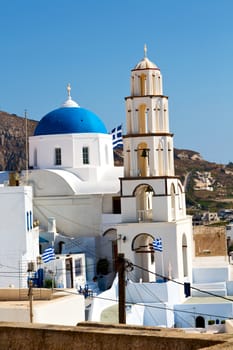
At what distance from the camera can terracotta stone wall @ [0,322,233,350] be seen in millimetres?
7809

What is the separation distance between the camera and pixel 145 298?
88.2ft

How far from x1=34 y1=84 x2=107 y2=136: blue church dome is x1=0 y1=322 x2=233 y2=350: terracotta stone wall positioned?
24707 millimetres

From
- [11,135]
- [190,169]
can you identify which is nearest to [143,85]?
[11,135]

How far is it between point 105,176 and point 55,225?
3.14 metres

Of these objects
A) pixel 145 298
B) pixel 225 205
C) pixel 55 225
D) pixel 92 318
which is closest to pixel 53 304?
pixel 92 318

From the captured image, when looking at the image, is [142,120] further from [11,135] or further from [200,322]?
[11,135]

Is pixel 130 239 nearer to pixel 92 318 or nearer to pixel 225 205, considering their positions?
pixel 92 318

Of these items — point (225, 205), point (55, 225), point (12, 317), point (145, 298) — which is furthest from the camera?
point (225, 205)

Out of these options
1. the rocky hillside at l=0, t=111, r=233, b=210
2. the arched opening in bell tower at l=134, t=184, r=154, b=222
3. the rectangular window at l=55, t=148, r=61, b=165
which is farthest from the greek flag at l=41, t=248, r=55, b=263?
the rocky hillside at l=0, t=111, r=233, b=210

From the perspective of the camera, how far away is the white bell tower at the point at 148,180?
29.1 meters

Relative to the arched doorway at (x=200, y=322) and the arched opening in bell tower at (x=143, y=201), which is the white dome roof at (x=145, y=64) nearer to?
the arched opening in bell tower at (x=143, y=201)

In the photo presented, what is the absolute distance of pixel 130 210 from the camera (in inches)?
1166

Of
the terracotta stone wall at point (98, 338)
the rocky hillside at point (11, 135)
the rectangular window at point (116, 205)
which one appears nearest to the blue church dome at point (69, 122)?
the rectangular window at point (116, 205)

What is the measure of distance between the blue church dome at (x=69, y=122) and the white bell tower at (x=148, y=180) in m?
4.00
